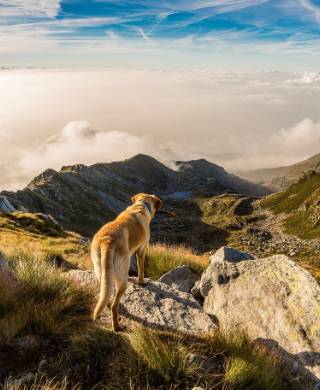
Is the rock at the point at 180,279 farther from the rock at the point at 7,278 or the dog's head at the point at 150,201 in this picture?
the rock at the point at 7,278

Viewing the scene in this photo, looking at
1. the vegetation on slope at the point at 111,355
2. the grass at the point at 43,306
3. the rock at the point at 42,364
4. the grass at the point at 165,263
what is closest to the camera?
the vegetation on slope at the point at 111,355

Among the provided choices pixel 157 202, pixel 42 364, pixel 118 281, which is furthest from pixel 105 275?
pixel 157 202

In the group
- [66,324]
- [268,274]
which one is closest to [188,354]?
[66,324]

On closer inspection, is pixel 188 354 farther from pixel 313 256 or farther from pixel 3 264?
pixel 313 256

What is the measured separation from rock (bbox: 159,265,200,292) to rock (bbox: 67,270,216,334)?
2160 millimetres

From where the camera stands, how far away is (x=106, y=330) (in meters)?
7.37

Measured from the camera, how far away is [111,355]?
6.48m

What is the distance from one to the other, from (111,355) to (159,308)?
285 cm

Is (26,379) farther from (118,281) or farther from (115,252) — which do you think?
(115,252)

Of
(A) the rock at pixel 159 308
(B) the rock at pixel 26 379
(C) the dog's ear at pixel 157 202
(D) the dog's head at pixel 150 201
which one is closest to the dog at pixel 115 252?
(A) the rock at pixel 159 308

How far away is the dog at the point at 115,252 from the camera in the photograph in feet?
24.5

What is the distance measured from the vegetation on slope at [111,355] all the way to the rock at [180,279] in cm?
537

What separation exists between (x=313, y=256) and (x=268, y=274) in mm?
139732

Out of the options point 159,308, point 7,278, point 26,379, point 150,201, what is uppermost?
point 26,379
